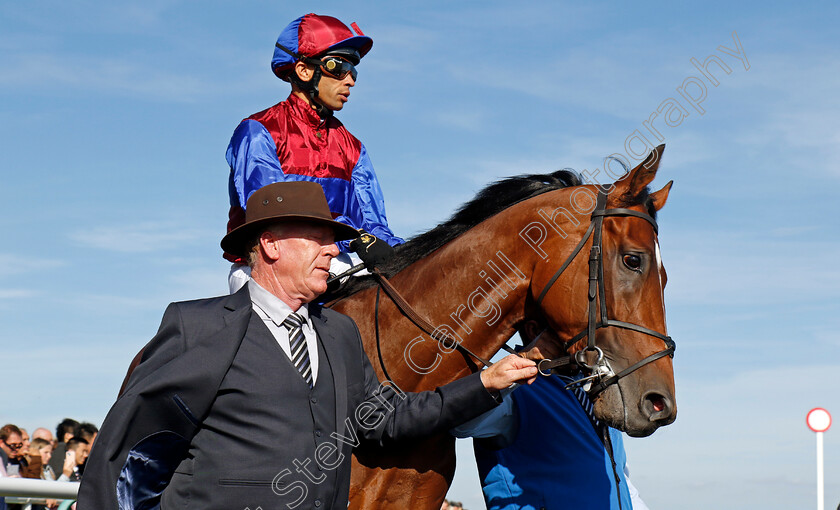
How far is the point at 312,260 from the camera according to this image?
3164 millimetres

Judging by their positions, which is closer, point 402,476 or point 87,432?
point 402,476

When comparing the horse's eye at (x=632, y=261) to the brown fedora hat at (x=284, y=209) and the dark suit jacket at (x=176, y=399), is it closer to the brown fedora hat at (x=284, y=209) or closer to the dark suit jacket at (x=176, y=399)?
the dark suit jacket at (x=176, y=399)

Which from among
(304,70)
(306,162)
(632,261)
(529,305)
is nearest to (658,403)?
(632,261)

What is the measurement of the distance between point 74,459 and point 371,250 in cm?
502

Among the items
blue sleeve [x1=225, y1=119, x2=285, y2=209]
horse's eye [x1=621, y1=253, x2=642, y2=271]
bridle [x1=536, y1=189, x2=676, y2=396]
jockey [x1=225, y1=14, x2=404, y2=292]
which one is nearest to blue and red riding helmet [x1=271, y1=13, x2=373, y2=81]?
jockey [x1=225, y1=14, x2=404, y2=292]

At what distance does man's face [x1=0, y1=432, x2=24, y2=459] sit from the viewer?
8.72 m

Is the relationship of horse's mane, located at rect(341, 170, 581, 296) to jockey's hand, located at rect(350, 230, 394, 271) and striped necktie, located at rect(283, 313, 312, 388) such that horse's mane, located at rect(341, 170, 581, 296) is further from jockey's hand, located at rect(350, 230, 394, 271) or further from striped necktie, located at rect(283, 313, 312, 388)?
striped necktie, located at rect(283, 313, 312, 388)

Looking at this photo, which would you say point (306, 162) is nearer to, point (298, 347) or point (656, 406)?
point (298, 347)

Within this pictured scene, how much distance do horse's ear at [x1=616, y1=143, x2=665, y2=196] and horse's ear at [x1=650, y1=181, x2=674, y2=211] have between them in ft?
0.33

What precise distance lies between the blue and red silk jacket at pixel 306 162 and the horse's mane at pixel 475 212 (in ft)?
1.34

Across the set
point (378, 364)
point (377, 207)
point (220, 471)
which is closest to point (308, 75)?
point (377, 207)

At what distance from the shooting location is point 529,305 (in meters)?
4.06

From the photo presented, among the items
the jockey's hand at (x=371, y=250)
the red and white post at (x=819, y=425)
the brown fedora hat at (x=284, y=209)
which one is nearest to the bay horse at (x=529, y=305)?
the jockey's hand at (x=371, y=250)

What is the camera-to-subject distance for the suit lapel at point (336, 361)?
124 inches
